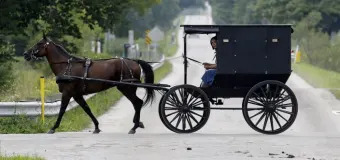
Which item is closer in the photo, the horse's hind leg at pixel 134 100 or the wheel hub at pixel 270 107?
the wheel hub at pixel 270 107

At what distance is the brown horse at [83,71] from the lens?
1561 cm

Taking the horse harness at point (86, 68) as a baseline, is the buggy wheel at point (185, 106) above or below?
below

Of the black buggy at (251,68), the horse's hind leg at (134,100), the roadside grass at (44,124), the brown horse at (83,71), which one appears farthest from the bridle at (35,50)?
the black buggy at (251,68)

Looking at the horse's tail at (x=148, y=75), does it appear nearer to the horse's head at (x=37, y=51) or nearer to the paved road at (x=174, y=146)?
the paved road at (x=174, y=146)

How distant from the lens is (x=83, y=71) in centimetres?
1564

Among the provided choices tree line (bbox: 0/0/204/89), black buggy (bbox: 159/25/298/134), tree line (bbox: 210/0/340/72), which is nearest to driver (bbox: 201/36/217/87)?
black buggy (bbox: 159/25/298/134)

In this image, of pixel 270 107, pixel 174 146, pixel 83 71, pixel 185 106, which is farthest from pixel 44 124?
pixel 174 146

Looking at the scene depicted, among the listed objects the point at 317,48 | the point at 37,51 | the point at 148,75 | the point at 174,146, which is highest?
the point at 317,48

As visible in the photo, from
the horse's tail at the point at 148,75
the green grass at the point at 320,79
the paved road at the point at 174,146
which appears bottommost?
the paved road at the point at 174,146

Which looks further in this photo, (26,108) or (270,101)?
(26,108)

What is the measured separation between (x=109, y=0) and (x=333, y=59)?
35851 millimetres

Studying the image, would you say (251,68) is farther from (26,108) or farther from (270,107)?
(26,108)

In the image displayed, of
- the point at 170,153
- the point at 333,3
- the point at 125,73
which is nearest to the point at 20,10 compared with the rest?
the point at 125,73

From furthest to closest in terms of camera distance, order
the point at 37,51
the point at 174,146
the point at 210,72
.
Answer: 1. the point at 37,51
2. the point at 210,72
3. the point at 174,146
